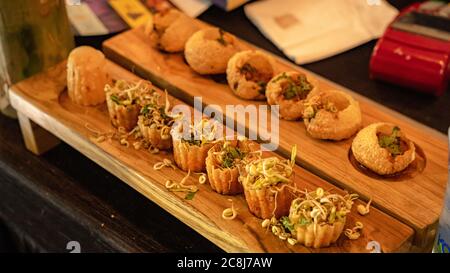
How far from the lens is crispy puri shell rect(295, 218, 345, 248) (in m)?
1.18

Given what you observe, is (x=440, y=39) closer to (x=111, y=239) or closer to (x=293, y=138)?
(x=293, y=138)

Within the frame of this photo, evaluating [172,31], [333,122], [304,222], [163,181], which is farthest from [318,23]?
[304,222]

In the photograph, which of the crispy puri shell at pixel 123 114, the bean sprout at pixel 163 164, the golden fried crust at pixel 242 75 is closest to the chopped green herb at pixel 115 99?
the crispy puri shell at pixel 123 114

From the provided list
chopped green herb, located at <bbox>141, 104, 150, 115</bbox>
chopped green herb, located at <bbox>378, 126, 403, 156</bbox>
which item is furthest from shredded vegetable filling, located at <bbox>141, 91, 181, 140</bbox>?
chopped green herb, located at <bbox>378, 126, 403, 156</bbox>

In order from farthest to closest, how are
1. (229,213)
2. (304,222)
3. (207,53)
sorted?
(207,53), (229,213), (304,222)

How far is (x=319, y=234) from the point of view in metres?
1.18

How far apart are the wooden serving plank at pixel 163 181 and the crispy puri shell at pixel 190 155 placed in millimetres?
20

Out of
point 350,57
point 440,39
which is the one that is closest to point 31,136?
point 350,57

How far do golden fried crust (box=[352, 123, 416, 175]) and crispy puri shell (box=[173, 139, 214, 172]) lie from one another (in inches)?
12.4

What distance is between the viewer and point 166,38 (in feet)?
5.62

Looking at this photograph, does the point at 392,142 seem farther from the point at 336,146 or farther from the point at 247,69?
the point at 247,69

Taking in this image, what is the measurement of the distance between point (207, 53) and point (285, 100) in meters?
0.25
